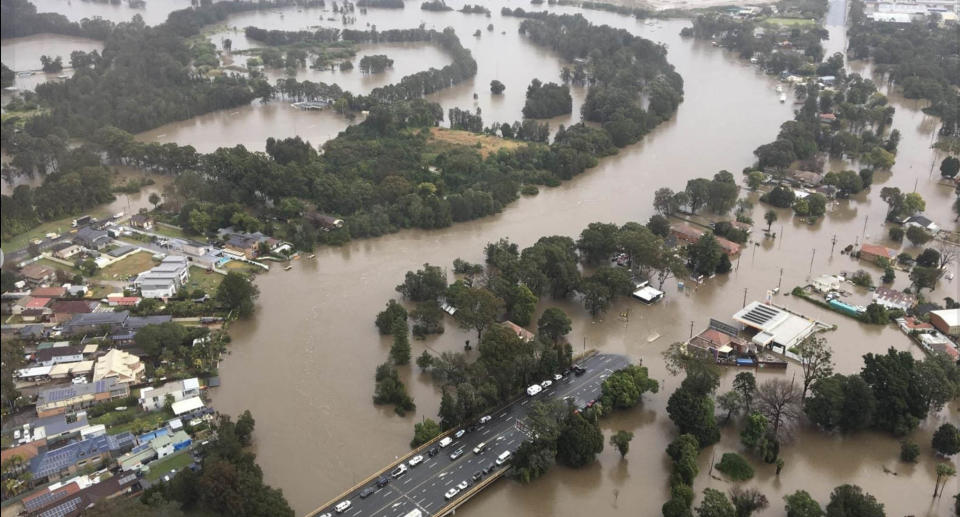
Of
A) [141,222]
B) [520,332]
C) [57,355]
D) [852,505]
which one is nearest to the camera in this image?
[852,505]

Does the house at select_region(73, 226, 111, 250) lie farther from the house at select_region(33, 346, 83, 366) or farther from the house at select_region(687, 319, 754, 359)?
the house at select_region(687, 319, 754, 359)

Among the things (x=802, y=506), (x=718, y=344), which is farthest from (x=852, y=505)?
(x=718, y=344)

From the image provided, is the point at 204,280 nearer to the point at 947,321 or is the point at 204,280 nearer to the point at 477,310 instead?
the point at 477,310

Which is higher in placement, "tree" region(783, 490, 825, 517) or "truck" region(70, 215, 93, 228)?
"truck" region(70, 215, 93, 228)


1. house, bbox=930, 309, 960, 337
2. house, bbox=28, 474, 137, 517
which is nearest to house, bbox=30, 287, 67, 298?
house, bbox=28, 474, 137, 517

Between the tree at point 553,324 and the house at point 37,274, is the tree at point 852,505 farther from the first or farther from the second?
the house at point 37,274

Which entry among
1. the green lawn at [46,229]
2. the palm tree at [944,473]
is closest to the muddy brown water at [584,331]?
the palm tree at [944,473]

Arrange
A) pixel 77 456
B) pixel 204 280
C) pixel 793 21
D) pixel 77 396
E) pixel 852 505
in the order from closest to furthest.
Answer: pixel 852 505 → pixel 77 456 → pixel 77 396 → pixel 204 280 → pixel 793 21
